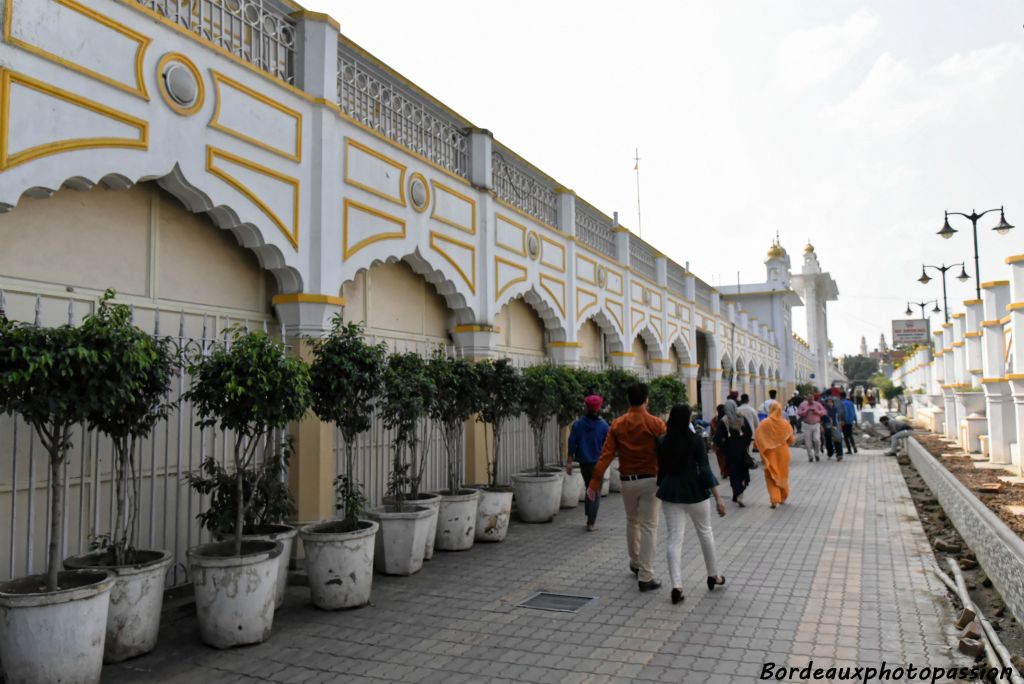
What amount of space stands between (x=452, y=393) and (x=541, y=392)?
1.99 metres

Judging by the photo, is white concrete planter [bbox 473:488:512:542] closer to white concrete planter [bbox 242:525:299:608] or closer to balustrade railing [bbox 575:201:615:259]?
white concrete planter [bbox 242:525:299:608]

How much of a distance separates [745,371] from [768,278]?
19938 millimetres

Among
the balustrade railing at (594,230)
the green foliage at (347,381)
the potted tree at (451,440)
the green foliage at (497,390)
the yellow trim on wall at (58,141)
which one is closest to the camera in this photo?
the yellow trim on wall at (58,141)

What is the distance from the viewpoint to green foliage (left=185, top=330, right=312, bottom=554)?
498cm

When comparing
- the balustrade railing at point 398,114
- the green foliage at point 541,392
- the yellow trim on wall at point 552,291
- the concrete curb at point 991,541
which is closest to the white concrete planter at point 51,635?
the balustrade railing at point 398,114

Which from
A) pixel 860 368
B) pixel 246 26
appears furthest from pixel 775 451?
pixel 860 368

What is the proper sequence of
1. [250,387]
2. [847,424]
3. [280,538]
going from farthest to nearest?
[847,424]
[280,538]
[250,387]

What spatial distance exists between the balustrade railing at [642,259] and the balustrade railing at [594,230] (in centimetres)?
136

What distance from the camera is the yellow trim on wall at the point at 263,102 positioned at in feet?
20.0

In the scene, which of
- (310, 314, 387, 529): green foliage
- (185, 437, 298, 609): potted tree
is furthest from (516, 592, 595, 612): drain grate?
(185, 437, 298, 609): potted tree

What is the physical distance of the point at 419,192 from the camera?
8.86 meters

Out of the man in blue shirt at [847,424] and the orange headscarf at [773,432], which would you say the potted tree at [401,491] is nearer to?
the orange headscarf at [773,432]

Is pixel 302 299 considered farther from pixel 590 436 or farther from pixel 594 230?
pixel 594 230

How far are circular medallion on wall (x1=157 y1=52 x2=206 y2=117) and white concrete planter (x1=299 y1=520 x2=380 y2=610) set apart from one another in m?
3.59
